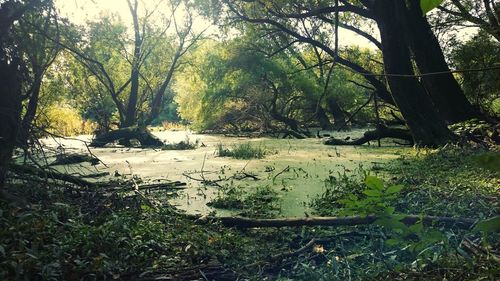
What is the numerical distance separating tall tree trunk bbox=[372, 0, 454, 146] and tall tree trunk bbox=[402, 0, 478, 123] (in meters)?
0.39

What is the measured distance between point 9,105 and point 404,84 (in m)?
5.43

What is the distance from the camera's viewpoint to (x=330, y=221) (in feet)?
8.86

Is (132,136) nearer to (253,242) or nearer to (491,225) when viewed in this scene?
(253,242)

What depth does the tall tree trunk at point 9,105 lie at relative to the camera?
3.09 meters

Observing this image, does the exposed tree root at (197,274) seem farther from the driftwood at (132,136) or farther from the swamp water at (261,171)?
the driftwood at (132,136)

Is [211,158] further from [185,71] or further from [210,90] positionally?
[185,71]

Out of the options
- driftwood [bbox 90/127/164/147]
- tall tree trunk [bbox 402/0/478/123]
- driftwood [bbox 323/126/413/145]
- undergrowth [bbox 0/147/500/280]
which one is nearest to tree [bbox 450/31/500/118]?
driftwood [bbox 323/126/413/145]

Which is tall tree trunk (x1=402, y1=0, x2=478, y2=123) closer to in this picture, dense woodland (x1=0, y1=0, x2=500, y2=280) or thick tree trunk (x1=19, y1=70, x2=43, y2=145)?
dense woodland (x1=0, y1=0, x2=500, y2=280)

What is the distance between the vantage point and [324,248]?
2.62m

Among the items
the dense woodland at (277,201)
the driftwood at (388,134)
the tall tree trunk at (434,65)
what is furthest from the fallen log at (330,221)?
the driftwood at (388,134)

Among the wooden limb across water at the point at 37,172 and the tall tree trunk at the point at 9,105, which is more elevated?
the tall tree trunk at the point at 9,105

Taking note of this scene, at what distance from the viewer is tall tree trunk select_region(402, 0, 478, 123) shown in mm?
7285

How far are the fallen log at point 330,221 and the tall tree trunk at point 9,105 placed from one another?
4.62ft

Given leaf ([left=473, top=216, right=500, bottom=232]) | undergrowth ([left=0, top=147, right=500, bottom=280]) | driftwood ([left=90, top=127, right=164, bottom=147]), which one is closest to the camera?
leaf ([left=473, top=216, right=500, bottom=232])
